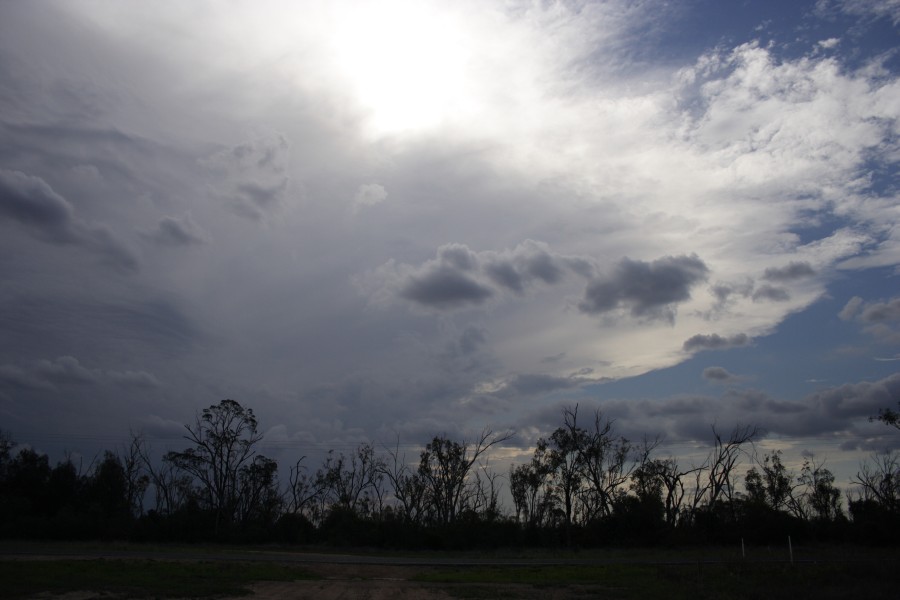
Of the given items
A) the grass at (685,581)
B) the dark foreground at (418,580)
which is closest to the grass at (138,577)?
the dark foreground at (418,580)

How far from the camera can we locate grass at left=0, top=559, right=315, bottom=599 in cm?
2227

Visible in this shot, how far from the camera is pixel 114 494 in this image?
271 ft

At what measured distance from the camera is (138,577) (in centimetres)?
2653

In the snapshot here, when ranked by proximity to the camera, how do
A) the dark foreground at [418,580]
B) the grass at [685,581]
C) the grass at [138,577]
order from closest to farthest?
the grass at [138,577] → the dark foreground at [418,580] → the grass at [685,581]

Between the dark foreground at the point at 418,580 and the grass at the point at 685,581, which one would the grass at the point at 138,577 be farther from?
the grass at the point at 685,581

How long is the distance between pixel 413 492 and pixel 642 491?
27638 millimetres

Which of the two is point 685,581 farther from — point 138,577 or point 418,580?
point 138,577

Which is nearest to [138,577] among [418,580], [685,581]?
[418,580]

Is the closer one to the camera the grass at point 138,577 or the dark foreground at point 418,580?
the grass at point 138,577

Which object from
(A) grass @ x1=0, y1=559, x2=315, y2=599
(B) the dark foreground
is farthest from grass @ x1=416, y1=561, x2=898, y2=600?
→ (A) grass @ x1=0, y1=559, x2=315, y2=599

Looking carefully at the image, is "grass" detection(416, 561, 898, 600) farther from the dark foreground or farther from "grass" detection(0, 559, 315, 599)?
"grass" detection(0, 559, 315, 599)

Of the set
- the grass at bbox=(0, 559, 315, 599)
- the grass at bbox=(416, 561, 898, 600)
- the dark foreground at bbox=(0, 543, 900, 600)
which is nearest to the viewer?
the grass at bbox=(0, 559, 315, 599)

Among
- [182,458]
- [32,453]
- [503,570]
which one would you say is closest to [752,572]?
[503,570]

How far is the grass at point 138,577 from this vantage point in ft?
73.0
